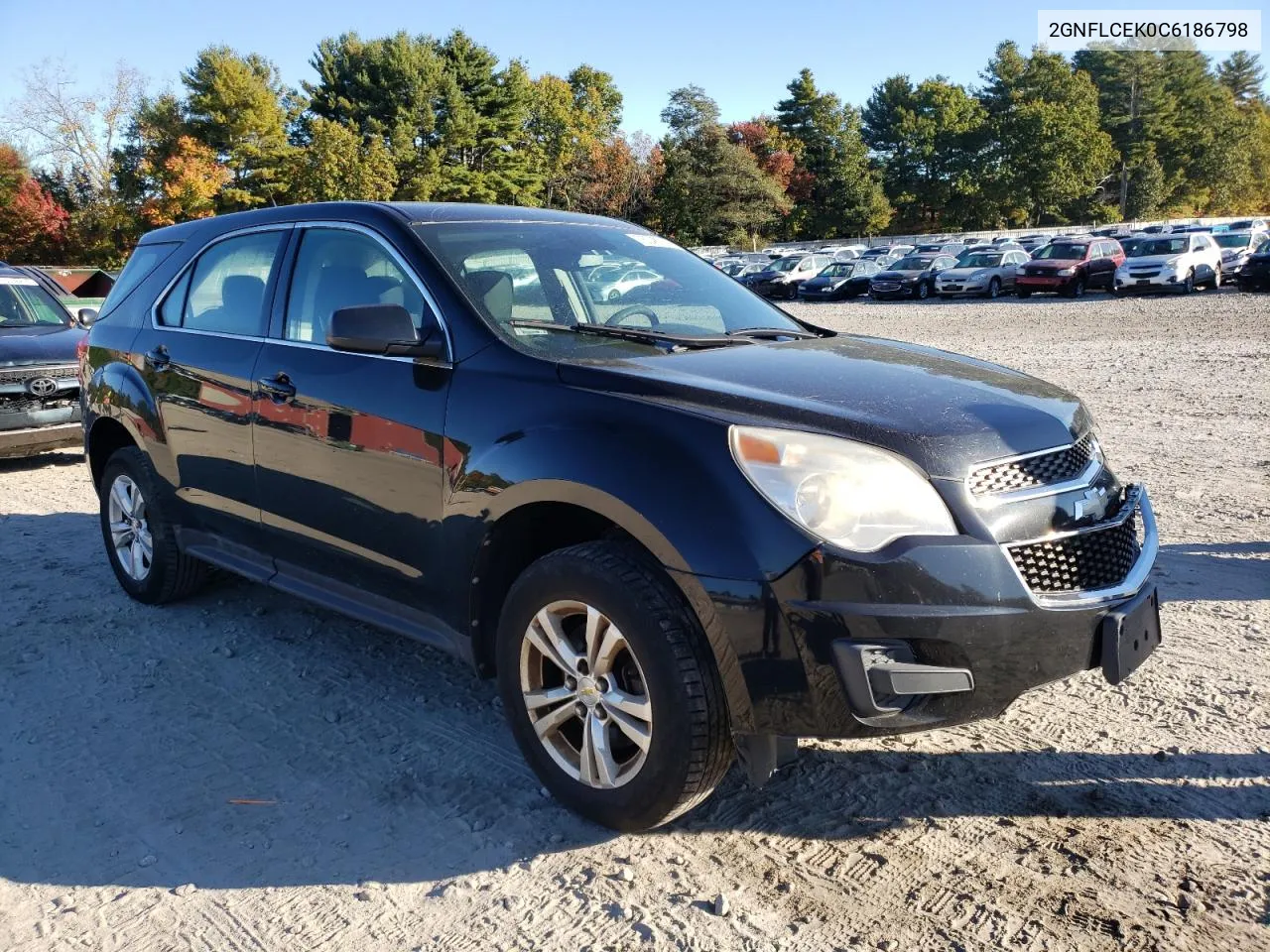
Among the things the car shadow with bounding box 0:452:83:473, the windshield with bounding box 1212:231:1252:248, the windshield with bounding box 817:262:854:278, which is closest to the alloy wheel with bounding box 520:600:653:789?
the car shadow with bounding box 0:452:83:473

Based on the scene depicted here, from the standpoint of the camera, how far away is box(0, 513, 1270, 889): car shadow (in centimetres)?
300

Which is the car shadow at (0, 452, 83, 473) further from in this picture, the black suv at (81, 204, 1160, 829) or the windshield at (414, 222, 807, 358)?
the windshield at (414, 222, 807, 358)

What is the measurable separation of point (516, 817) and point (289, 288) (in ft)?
7.59

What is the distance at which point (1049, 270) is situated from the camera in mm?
31172

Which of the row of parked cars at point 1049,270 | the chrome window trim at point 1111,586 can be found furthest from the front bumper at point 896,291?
the chrome window trim at point 1111,586

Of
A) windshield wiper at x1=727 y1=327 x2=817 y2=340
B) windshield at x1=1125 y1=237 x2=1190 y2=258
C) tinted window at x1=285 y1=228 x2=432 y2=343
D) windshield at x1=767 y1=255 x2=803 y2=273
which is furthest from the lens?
→ windshield at x1=767 y1=255 x2=803 y2=273

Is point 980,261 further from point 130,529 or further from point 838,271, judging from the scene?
point 130,529

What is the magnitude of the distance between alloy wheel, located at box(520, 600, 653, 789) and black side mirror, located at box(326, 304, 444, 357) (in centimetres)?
102

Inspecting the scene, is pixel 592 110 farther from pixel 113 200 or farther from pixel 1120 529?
pixel 1120 529

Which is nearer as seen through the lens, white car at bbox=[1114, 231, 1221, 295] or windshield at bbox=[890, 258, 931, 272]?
white car at bbox=[1114, 231, 1221, 295]

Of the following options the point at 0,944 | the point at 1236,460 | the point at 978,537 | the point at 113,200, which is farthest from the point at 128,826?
the point at 113,200

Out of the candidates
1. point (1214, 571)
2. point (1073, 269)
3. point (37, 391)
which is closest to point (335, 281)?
→ point (1214, 571)

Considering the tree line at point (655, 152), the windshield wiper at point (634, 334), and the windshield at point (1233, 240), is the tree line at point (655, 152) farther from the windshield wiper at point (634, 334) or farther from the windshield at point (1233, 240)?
the windshield wiper at point (634, 334)

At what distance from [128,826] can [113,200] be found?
63203 mm
